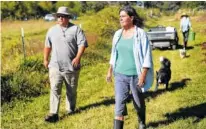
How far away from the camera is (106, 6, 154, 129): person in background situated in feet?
20.4

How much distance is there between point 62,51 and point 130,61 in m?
1.98

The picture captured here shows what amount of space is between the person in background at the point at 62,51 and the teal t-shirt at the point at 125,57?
5.27ft

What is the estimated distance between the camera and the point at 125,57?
249 inches

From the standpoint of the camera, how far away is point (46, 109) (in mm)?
9250

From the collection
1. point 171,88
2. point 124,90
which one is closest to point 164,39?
point 171,88

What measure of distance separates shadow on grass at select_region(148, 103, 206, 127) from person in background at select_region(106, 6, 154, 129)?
0.92 meters

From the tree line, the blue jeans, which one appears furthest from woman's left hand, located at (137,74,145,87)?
the tree line

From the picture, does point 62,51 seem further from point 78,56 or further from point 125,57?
point 125,57

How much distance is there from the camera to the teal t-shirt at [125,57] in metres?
6.26

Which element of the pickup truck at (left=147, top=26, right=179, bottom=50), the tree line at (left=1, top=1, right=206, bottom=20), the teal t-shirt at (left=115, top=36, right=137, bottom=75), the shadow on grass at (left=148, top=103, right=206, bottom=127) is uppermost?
the teal t-shirt at (left=115, top=36, right=137, bottom=75)

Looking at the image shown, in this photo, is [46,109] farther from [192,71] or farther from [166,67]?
[192,71]

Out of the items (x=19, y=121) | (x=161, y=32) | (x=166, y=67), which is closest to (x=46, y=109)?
(x=19, y=121)

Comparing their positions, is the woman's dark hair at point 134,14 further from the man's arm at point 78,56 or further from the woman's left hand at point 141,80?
the man's arm at point 78,56

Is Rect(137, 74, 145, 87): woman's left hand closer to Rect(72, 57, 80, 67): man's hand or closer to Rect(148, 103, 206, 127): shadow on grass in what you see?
Rect(148, 103, 206, 127): shadow on grass
